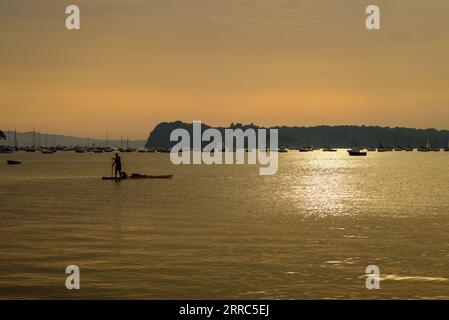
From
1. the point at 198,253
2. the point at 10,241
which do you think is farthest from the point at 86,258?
the point at 10,241

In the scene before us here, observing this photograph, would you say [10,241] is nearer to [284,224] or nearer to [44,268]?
[44,268]

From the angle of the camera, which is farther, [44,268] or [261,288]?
[44,268]

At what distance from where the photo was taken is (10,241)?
3164 centimetres

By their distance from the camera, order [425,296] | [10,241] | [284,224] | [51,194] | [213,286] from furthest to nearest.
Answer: [51,194] → [284,224] → [10,241] → [213,286] → [425,296]

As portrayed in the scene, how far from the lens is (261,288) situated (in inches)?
811
